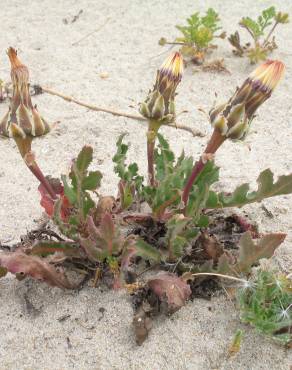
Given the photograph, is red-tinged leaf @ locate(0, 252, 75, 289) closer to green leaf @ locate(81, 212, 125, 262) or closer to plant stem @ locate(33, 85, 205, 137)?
green leaf @ locate(81, 212, 125, 262)

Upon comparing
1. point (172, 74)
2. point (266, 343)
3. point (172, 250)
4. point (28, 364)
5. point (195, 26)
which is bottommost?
point (28, 364)

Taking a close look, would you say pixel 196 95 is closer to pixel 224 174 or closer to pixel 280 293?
pixel 224 174

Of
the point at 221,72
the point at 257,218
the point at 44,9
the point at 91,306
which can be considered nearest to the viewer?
the point at 91,306

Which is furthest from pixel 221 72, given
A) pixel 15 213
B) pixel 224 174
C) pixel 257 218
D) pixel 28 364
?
pixel 28 364

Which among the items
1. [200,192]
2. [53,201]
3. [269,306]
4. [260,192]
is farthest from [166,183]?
[269,306]

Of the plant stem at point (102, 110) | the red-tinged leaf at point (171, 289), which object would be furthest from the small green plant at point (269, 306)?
the plant stem at point (102, 110)

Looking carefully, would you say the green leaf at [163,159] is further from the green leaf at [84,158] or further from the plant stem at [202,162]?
the green leaf at [84,158]
